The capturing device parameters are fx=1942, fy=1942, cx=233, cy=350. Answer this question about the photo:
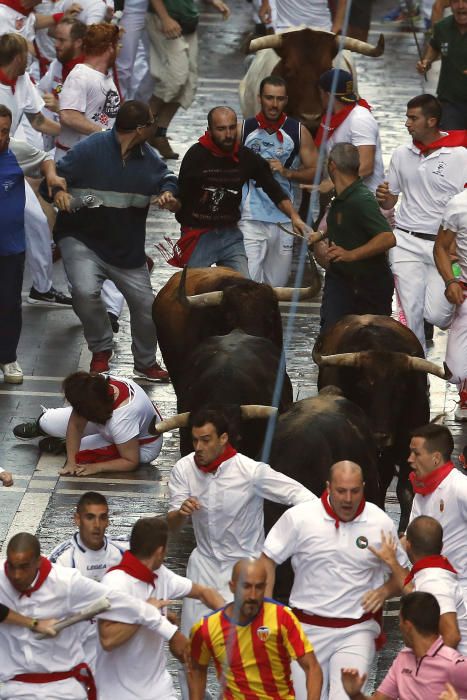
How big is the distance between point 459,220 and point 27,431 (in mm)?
3666

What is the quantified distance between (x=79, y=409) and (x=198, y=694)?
4.32 metres

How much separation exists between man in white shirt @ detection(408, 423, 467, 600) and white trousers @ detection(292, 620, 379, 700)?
943mm

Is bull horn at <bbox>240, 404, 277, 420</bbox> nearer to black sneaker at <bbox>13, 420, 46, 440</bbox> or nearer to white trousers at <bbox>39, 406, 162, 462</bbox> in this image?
white trousers at <bbox>39, 406, 162, 462</bbox>

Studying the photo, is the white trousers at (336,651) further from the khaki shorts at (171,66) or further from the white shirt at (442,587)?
the khaki shorts at (171,66)

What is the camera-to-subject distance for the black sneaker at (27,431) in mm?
14898

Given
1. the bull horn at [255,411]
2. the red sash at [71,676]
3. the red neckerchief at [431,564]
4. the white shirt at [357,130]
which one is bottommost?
the white shirt at [357,130]

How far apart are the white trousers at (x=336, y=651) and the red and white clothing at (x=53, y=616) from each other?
95 centimetres

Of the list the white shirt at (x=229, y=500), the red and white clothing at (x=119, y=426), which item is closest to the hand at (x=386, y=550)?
the white shirt at (x=229, y=500)

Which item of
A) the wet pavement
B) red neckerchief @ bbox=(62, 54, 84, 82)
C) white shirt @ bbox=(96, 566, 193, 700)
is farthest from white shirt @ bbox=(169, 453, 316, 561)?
red neckerchief @ bbox=(62, 54, 84, 82)

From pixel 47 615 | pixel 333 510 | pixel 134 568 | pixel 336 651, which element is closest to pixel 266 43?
pixel 333 510

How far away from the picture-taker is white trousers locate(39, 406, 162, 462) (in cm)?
1441

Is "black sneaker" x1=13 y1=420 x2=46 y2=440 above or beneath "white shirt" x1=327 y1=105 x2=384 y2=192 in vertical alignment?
beneath

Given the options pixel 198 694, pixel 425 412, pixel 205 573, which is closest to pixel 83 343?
pixel 425 412

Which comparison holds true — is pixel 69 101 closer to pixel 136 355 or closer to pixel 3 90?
pixel 3 90
